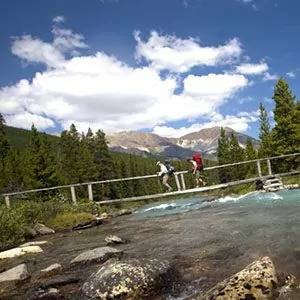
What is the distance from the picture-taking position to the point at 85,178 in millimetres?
61406

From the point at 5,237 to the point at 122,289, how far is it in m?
8.03

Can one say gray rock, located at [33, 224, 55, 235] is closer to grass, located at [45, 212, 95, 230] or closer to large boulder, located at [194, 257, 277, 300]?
grass, located at [45, 212, 95, 230]

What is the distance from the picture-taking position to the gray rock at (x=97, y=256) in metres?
8.00

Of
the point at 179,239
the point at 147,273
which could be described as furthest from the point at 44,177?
the point at 147,273

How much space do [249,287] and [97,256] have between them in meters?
3.98

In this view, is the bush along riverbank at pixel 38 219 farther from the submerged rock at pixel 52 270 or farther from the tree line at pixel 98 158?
the tree line at pixel 98 158

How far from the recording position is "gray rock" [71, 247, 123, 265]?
8.00 meters

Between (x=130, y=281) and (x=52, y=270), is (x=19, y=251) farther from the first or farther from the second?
(x=130, y=281)

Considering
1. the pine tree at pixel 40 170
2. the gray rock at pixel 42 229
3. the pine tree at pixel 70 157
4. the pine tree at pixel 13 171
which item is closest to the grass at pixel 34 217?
the gray rock at pixel 42 229

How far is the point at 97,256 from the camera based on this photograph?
320 inches

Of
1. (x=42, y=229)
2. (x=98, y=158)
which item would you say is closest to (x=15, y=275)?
(x=42, y=229)

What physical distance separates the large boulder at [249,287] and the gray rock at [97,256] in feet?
11.1

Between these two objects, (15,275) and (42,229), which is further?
(42,229)

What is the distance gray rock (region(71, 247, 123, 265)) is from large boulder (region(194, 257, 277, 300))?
3373 millimetres
